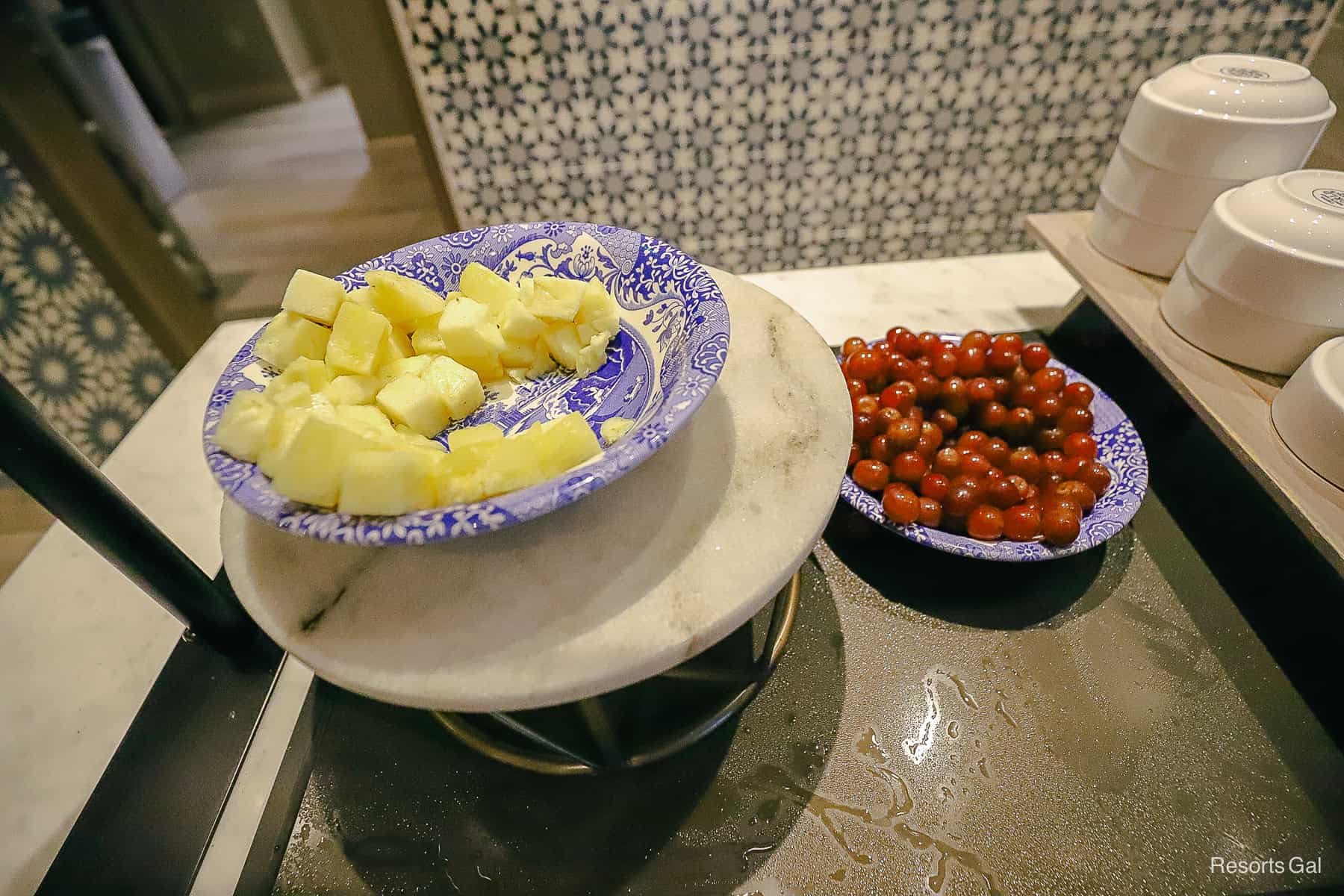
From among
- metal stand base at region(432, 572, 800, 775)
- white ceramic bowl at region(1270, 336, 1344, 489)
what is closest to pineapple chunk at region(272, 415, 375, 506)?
metal stand base at region(432, 572, 800, 775)

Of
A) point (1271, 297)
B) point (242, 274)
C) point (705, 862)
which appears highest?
point (1271, 297)

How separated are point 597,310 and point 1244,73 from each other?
3.07 feet

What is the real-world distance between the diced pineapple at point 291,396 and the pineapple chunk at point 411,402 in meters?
0.06

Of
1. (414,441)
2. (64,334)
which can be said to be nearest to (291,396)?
(414,441)

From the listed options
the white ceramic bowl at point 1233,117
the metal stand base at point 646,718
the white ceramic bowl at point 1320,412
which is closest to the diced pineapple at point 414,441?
the metal stand base at point 646,718

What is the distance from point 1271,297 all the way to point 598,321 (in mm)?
784

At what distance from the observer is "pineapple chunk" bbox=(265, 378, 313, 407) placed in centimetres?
51

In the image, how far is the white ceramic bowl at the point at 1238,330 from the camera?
0.75 meters

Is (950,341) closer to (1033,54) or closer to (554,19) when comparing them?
(1033,54)

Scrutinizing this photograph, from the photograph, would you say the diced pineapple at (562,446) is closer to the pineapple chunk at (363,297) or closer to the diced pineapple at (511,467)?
the diced pineapple at (511,467)

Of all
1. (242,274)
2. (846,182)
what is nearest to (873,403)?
(846,182)

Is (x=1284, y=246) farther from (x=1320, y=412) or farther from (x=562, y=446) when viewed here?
(x=562, y=446)

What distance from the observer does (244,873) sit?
66 centimetres

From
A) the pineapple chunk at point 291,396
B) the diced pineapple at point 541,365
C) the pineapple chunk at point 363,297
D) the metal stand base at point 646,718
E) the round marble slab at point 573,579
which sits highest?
the pineapple chunk at point 363,297
